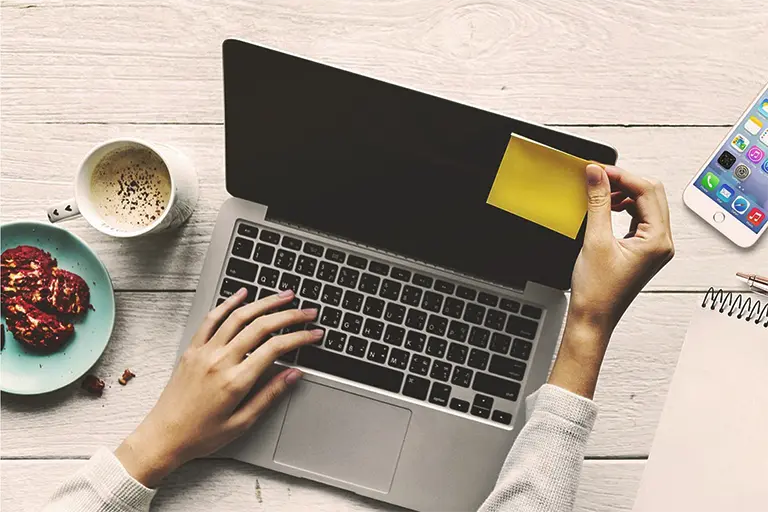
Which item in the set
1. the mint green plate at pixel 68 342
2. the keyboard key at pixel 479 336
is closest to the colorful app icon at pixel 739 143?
the keyboard key at pixel 479 336

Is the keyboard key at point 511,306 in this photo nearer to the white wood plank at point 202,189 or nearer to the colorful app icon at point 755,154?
the white wood plank at point 202,189

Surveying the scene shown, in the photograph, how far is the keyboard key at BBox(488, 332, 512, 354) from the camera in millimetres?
754

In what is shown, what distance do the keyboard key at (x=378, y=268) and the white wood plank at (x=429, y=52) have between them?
0.22m

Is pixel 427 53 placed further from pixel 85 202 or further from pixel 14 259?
pixel 14 259

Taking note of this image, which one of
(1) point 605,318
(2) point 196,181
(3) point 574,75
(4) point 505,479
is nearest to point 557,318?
(1) point 605,318

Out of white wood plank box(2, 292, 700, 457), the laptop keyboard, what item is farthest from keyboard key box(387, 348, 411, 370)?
white wood plank box(2, 292, 700, 457)

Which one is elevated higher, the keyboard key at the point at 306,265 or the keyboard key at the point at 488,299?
the keyboard key at the point at 306,265

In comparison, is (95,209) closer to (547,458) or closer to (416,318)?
(416,318)

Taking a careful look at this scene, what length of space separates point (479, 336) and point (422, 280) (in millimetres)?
86

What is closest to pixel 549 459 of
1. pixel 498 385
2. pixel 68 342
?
pixel 498 385

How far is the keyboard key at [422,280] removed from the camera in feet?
2.49

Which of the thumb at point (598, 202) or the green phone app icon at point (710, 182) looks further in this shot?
the green phone app icon at point (710, 182)

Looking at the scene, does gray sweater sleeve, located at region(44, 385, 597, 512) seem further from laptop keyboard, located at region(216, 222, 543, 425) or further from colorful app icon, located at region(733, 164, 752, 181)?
colorful app icon, located at region(733, 164, 752, 181)

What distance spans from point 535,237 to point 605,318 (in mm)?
105
